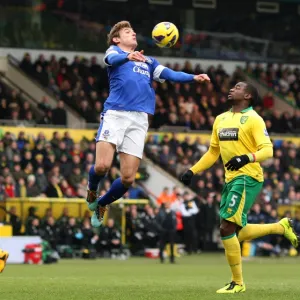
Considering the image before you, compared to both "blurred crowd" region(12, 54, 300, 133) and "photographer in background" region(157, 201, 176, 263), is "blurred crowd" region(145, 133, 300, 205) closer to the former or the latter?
"blurred crowd" region(12, 54, 300, 133)

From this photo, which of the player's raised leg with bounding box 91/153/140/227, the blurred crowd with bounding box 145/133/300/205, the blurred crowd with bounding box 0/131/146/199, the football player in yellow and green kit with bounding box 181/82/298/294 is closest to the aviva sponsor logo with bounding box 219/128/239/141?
the football player in yellow and green kit with bounding box 181/82/298/294

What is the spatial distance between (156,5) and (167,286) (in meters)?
27.0

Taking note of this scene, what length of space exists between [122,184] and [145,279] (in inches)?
141

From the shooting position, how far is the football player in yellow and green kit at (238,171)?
39.0 ft

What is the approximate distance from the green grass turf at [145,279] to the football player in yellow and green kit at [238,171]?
0.57 meters

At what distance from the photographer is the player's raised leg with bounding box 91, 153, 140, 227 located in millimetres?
12336

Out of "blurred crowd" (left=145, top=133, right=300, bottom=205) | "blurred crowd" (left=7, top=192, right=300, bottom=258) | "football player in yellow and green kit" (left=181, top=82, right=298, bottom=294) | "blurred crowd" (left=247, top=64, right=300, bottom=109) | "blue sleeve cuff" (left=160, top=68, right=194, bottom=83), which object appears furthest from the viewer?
"blurred crowd" (left=247, top=64, right=300, bottom=109)

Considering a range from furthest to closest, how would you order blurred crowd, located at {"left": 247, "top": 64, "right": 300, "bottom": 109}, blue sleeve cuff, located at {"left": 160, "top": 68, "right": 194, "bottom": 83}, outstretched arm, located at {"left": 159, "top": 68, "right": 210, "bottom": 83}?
blurred crowd, located at {"left": 247, "top": 64, "right": 300, "bottom": 109} → blue sleeve cuff, located at {"left": 160, "top": 68, "right": 194, "bottom": 83} → outstretched arm, located at {"left": 159, "top": 68, "right": 210, "bottom": 83}

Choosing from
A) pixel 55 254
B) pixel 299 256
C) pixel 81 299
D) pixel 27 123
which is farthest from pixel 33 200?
pixel 81 299

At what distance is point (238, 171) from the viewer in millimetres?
12055

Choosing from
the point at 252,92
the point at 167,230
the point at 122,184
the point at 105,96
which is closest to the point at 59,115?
the point at 105,96

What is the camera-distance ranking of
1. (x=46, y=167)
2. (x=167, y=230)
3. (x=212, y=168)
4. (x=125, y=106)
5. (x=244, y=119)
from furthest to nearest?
(x=212, y=168) → (x=46, y=167) → (x=167, y=230) → (x=125, y=106) → (x=244, y=119)

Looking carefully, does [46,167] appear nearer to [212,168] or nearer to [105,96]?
[212,168]

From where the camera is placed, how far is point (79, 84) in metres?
32.8
